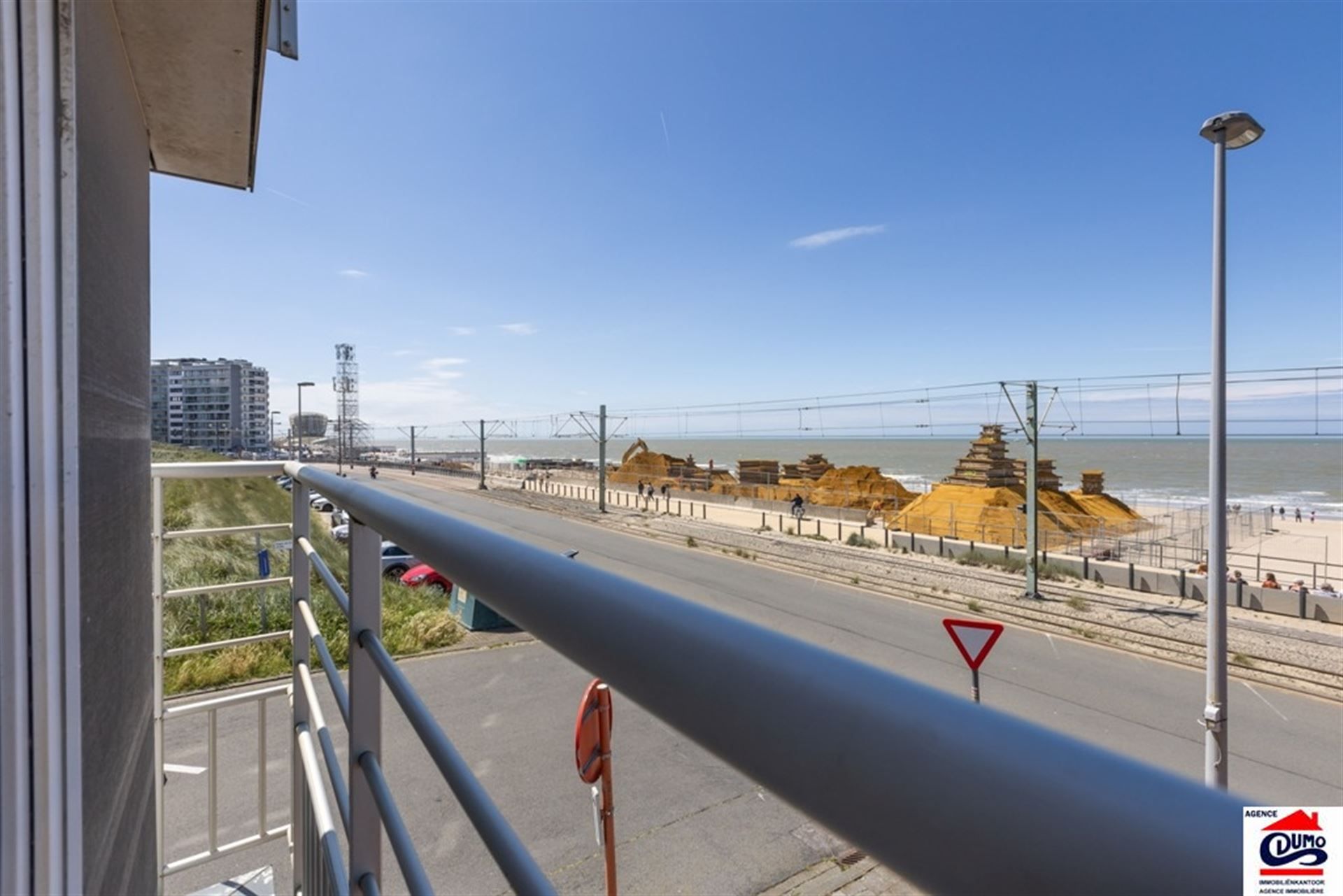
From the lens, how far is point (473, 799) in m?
0.64

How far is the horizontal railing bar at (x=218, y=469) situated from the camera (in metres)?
2.38

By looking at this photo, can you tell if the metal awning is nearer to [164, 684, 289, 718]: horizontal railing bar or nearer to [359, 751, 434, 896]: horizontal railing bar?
[359, 751, 434, 896]: horizontal railing bar

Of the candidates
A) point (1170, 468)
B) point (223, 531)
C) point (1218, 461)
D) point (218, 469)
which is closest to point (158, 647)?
point (223, 531)

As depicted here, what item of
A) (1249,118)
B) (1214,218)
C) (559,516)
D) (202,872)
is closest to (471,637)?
(202,872)

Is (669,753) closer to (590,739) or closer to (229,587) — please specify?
(590,739)

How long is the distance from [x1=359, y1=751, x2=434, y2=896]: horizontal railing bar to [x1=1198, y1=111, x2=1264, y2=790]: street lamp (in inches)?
267

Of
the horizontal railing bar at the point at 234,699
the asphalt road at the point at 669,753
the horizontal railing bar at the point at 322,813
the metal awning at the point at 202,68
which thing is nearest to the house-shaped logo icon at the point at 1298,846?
the horizontal railing bar at the point at 322,813

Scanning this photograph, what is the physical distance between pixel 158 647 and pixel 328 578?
1.74 meters

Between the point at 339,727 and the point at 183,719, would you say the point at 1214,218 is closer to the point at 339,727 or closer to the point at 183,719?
the point at 339,727

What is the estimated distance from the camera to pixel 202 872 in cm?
445

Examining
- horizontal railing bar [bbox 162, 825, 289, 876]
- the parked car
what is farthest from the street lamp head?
the parked car

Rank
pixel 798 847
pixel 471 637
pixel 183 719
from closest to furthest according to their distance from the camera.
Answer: pixel 798 847, pixel 183 719, pixel 471 637

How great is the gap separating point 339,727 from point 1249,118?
10057 mm

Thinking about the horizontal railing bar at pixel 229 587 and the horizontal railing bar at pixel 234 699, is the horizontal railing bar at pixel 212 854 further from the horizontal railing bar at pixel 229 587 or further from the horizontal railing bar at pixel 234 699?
the horizontal railing bar at pixel 229 587
